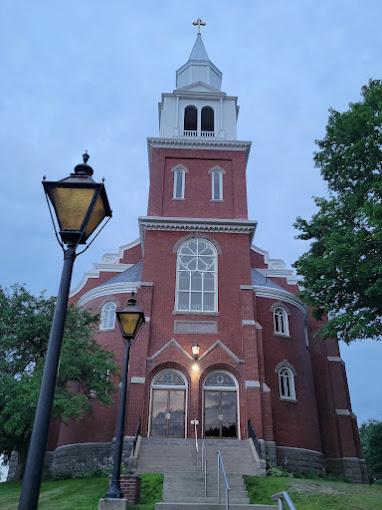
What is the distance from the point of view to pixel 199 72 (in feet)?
116

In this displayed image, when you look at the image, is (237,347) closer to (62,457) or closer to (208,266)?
(208,266)

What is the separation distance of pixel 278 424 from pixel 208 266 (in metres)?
8.96

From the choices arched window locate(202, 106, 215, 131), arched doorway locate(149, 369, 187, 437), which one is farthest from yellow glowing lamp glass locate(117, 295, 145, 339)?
arched window locate(202, 106, 215, 131)

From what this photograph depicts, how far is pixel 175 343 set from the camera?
23.6m

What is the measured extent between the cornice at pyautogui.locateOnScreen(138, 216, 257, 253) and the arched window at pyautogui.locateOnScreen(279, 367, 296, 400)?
26.4 feet

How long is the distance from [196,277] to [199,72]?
17503 millimetres

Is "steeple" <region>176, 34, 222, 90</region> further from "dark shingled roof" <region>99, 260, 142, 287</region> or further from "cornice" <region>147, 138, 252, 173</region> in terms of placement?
"dark shingled roof" <region>99, 260, 142, 287</region>

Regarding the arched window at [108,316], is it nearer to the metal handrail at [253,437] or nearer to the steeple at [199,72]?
the metal handrail at [253,437]

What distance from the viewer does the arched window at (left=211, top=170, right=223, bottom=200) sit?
29078 mm

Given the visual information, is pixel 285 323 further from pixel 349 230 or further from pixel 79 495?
pixel 79 495

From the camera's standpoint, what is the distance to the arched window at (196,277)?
82.8 feet

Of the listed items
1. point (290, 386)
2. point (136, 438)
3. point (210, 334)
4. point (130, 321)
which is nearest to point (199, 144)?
point (210, 334)

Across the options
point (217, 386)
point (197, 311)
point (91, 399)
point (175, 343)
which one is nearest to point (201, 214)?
point (197, 311)

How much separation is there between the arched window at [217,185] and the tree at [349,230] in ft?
30.3
